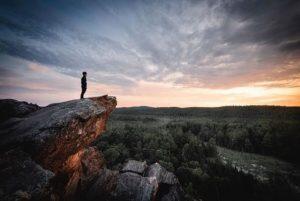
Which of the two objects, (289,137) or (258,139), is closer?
(289,137)

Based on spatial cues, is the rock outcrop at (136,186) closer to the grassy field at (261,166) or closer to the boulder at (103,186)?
the boulder at (103,186)

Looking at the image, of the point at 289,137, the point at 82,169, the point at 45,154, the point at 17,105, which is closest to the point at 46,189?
the point at 45,154

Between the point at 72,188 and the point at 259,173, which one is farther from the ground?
the point at 72,188

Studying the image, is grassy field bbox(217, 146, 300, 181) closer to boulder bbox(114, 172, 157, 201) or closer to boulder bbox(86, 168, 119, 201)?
boulder bbox(114, 172, 157, 201)

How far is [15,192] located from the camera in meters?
5.93

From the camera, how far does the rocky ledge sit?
21.9ft

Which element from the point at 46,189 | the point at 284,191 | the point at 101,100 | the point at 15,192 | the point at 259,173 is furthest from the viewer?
the point at 259,173

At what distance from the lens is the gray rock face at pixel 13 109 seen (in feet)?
39.2

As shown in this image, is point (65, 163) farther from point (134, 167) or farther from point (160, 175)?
point (160, 175)

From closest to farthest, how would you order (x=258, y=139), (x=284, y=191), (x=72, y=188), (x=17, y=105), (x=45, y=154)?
(x=45, y=154) → (x=72, y=188) → (x=17, y=105) → (x=284, y=191) → (x=258, y=139)

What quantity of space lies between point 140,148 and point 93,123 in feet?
52.5

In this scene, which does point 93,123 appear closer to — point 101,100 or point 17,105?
point 101,100

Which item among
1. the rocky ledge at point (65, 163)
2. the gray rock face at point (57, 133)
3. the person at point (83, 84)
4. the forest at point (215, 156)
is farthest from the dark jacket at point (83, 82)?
the forest at point (215, 156)

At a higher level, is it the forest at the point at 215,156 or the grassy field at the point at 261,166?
the forest at the point at 215,156
